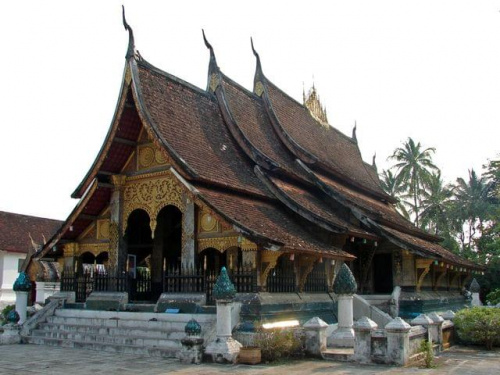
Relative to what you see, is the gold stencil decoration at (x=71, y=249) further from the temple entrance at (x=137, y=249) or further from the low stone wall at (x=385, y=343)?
the low stone wall at (x=385, y=343)

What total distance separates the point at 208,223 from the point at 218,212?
1.00 m

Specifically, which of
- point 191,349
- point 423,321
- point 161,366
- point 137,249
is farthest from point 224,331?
point 137,249

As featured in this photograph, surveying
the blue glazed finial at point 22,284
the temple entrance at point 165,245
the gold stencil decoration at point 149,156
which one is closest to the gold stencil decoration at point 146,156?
the gold stencil decoration at point 149,156

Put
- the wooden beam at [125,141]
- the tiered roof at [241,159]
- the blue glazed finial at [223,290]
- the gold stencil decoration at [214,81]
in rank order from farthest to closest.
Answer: the gold stencil decoration at [214,81] → the wooden beam at [125,141] → the tiered roof at [241,159] → the blue glazed finial at [223,290]

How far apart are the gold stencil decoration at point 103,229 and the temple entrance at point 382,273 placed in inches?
352

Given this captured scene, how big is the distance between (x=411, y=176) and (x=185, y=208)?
34646 mm

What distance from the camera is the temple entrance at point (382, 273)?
1878 centimetres

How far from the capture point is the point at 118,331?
12.5 meters

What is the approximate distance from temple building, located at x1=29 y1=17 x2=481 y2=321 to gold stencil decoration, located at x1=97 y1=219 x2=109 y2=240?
0.12 ft

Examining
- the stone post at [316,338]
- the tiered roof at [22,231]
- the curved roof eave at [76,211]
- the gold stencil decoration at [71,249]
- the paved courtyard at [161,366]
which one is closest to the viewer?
the paved courtyard at [161,366]

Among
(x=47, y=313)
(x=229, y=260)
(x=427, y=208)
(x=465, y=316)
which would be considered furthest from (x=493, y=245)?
(x=47, y=313)

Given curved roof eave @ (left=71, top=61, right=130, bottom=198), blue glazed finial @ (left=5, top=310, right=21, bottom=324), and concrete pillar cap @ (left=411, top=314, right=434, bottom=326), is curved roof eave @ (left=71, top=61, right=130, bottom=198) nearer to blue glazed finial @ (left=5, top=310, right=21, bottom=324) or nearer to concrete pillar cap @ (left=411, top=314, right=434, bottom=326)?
blue glazed finial @ (left=5, top=310, right=21, bottom=324)

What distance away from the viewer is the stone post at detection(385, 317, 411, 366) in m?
9.90

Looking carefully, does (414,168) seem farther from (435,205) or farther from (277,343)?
(277,343)
